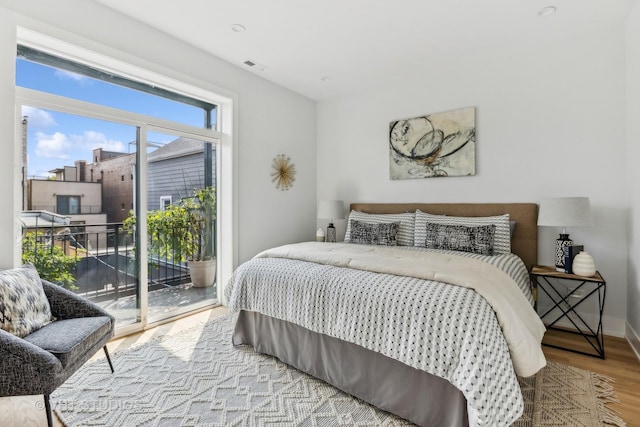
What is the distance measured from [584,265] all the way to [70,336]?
3490 millimetres

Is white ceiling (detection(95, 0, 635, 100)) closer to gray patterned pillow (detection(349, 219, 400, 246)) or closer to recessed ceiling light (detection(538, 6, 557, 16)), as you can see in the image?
recessed ceiling light (detection(538, 6, 557, 16))

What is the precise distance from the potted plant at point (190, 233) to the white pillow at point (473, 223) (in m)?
2.28

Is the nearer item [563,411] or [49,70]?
[563,411]

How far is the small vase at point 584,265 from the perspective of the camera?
246cm

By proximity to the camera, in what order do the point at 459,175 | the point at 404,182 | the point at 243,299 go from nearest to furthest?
the point at 243,299 < the point at 459,175 < the point at 404,182

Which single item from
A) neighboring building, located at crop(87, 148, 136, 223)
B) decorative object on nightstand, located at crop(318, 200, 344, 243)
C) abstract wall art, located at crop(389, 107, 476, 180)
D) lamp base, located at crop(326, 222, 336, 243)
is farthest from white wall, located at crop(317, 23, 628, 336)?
neighboring building, located at crop(87, 148, 136, 223)

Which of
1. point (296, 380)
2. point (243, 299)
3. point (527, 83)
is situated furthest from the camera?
point (527, 83)

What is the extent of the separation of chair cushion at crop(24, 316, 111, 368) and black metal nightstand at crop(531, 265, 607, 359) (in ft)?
10.5

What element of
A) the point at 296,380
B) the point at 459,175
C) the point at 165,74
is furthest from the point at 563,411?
the point at 165,74

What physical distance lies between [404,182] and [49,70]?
349cm

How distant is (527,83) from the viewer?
10.1 feet

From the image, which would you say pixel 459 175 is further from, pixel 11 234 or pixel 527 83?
pixel 11 234

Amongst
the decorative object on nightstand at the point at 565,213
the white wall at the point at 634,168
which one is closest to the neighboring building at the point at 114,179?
the decorative object on nightstand at the point at 565,213

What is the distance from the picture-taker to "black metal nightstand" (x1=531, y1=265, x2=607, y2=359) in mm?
2434
